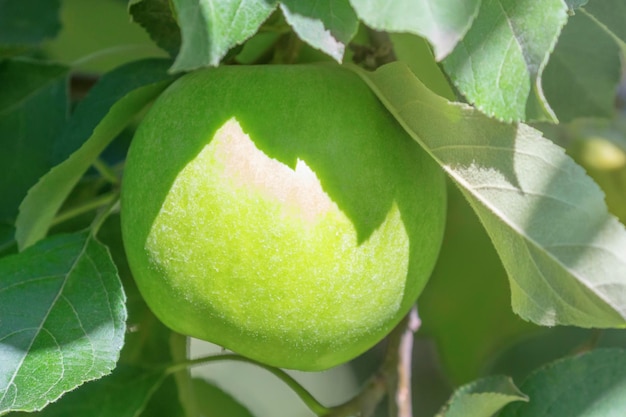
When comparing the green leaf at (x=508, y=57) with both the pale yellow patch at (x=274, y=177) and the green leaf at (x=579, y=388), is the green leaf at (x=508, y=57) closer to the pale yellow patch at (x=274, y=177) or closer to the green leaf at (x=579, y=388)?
the pale yellow patch at (x=274, y=177)

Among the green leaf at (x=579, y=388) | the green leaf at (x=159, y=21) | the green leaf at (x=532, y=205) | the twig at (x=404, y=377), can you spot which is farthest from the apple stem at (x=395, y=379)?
the green leaf at (x=159, y=21)

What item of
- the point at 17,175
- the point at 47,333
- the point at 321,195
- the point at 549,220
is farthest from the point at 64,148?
the point at 549,220

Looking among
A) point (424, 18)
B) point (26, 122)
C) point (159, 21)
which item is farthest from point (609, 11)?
point (26, 122)

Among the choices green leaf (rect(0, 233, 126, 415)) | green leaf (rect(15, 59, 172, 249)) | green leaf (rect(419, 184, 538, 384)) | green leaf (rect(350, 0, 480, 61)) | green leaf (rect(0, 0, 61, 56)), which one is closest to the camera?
green leaf (rect(350, 0, 480, 61))

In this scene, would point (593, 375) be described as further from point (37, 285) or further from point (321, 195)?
point (37, 285)

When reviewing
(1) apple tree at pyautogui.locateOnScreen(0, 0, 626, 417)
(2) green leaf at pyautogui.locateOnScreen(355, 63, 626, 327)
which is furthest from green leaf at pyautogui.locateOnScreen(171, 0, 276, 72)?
(2) green leaf at pyautogui.locateOnScreen(355, 63, 626, 327)

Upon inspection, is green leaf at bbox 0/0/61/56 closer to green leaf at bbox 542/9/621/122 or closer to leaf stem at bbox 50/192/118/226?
leaf stem at bbox 50/192/118/226
